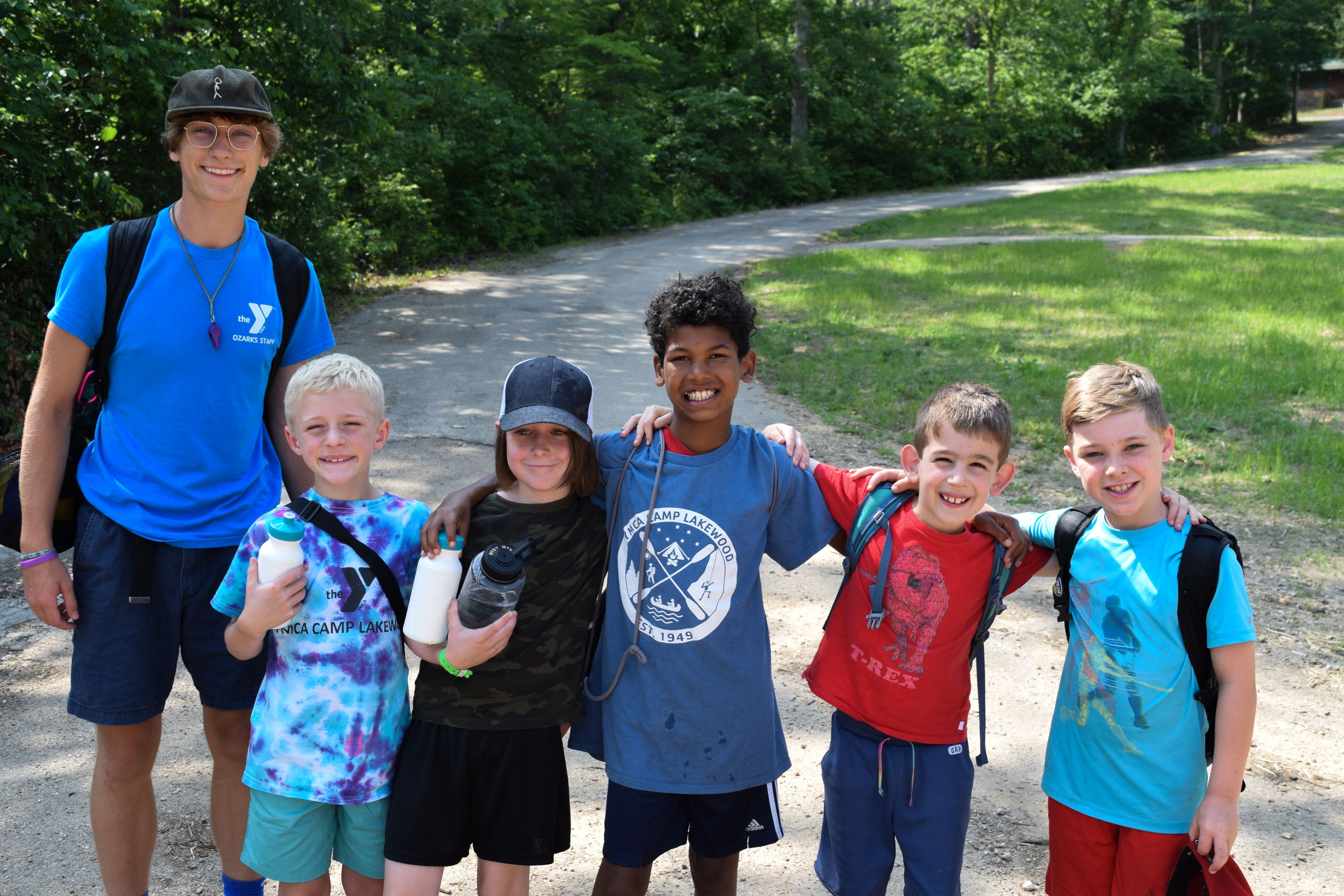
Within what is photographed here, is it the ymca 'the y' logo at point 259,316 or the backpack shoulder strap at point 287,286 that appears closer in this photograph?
the ymca 'the y' logo at point 259,316

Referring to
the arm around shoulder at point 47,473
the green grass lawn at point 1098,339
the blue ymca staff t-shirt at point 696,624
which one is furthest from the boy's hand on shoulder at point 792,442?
the green grass lawn at point 1098,339

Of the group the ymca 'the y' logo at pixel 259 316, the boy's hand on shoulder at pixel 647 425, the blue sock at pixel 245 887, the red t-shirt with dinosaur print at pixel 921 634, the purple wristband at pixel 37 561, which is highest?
the ymca 'the y' logo at pixel 259 316

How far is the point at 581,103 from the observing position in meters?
23.3

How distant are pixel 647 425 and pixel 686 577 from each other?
1.40 ft

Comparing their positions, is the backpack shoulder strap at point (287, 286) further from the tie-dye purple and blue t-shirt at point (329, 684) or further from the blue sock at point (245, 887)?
the blue sock at point (245, 887)

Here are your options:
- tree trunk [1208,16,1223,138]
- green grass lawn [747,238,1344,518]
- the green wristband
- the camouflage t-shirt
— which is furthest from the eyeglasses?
tree trunk [1208,16,1223,138]

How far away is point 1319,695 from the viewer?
4371mm

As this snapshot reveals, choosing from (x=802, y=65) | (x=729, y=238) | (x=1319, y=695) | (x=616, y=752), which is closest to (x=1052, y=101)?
(x=802, y=65)

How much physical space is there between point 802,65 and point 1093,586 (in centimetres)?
3196

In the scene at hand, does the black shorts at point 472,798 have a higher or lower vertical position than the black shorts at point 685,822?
higher

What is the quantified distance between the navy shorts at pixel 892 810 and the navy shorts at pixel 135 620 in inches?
64.7

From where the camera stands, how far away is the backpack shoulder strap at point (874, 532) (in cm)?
262

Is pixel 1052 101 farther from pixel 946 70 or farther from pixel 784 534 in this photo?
pixel 784 534

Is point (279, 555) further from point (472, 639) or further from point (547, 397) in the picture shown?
point (547, 397)
